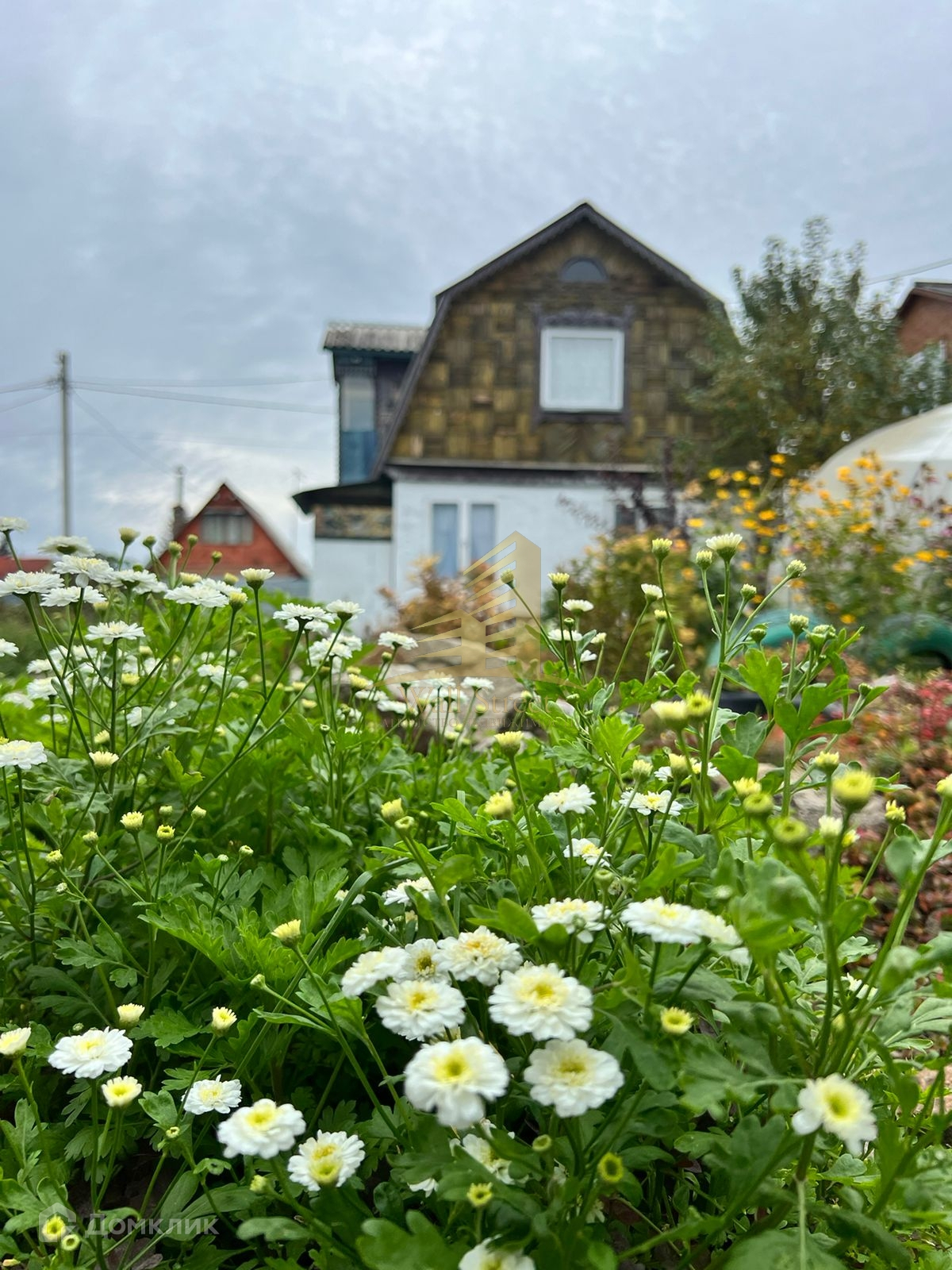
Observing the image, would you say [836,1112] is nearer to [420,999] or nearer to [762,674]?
[420,999]

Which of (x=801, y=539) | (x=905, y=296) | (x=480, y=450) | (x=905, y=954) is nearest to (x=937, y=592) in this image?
(x=801, y=539)

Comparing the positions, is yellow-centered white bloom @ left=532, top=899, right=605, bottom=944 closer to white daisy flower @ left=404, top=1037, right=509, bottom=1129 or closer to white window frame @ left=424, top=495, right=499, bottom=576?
white daisy flower @ left=404, top=1037, right=509, bottom=1129

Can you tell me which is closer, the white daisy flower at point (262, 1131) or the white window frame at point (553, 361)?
the white daisy flower at point (262, 1131)

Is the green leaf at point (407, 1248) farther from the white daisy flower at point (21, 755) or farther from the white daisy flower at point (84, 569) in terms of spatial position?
the white daisy flower at point (84, 569)

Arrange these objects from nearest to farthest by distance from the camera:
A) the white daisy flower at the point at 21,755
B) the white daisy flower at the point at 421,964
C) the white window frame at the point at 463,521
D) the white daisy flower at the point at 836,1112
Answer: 1. the white daisy flower at the point at 836,1112
2. the white daisy flower at the point at 421,964
3. the white daisy flower at the point at 21,755
4. the white window frame at the point at 463,521

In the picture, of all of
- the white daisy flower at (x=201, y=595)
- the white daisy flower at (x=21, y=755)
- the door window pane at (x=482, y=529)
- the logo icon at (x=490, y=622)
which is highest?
the door window pane at (x=482, y=529)

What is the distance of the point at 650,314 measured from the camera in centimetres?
1162

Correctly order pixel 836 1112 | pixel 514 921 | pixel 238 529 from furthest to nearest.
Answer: pixel 238 529 → pixel 514 921 → pixel 836 1112

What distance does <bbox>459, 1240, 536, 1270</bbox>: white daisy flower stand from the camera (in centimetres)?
70

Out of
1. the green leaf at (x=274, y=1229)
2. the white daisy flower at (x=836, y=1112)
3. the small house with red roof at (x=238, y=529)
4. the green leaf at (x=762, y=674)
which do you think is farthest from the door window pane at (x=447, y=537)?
the small house with red roof at (x=238, y=529)

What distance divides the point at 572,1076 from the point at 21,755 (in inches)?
33.5

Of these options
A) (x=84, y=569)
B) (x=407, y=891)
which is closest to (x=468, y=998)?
(x=407, y=891)

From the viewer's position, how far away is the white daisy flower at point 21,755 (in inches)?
43.6

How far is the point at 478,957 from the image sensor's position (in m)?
0.83
